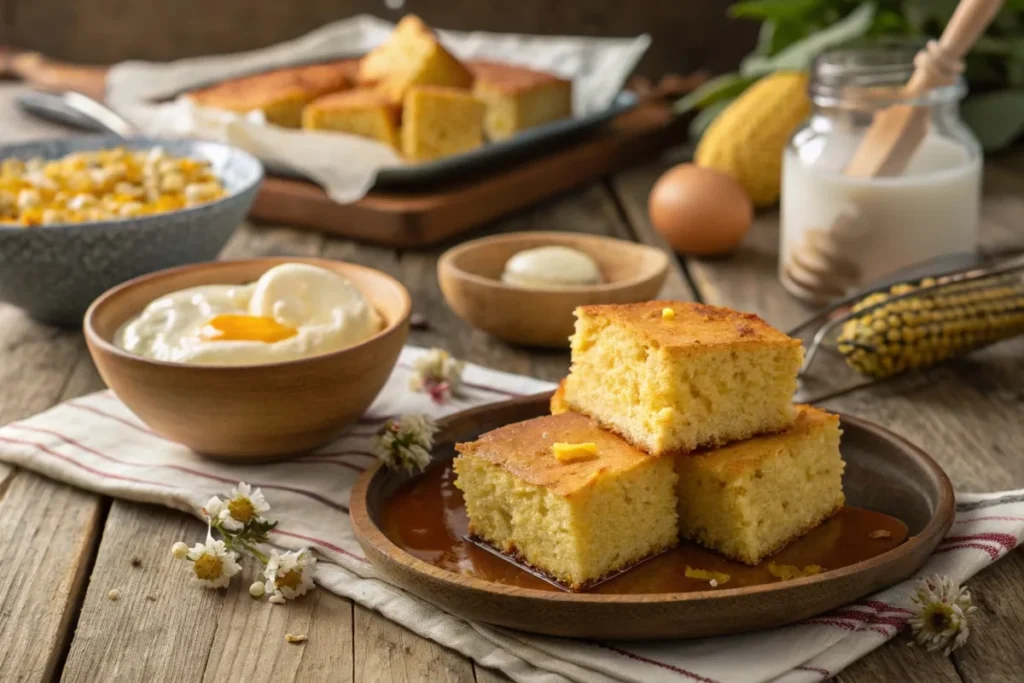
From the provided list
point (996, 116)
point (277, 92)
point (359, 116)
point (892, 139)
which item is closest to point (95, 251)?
point (359, 116)

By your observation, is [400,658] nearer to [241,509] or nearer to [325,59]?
[241,509]

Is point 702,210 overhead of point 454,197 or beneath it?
overhead

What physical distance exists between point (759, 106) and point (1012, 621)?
74.8 inches

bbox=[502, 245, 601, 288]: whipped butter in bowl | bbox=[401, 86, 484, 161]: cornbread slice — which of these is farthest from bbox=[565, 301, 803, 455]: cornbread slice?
bbox=[401, 86, 484, 161]: cornbread slice

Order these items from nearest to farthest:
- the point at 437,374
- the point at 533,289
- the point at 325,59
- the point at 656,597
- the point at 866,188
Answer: the point at 656,597 < the point at 437,374 < the point at 533,289 < the point at 866,188 < the point at 325,59

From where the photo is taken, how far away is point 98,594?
1.51 meters

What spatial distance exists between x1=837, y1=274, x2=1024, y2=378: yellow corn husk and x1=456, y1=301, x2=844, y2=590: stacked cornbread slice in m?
0.52

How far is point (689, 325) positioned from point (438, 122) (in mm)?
1711

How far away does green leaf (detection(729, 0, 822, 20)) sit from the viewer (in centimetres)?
334

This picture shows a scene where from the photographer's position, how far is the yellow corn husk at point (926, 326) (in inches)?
81.8

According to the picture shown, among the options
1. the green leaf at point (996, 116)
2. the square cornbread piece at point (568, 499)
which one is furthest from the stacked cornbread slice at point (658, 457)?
the green leaf at point (996, 116)

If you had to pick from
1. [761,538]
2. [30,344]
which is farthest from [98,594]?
[30,344]

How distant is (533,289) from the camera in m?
2.21

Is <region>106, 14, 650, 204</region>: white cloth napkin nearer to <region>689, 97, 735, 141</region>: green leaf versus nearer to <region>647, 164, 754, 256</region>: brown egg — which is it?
<region>689, 97, 735, 141</region>: green leaf
